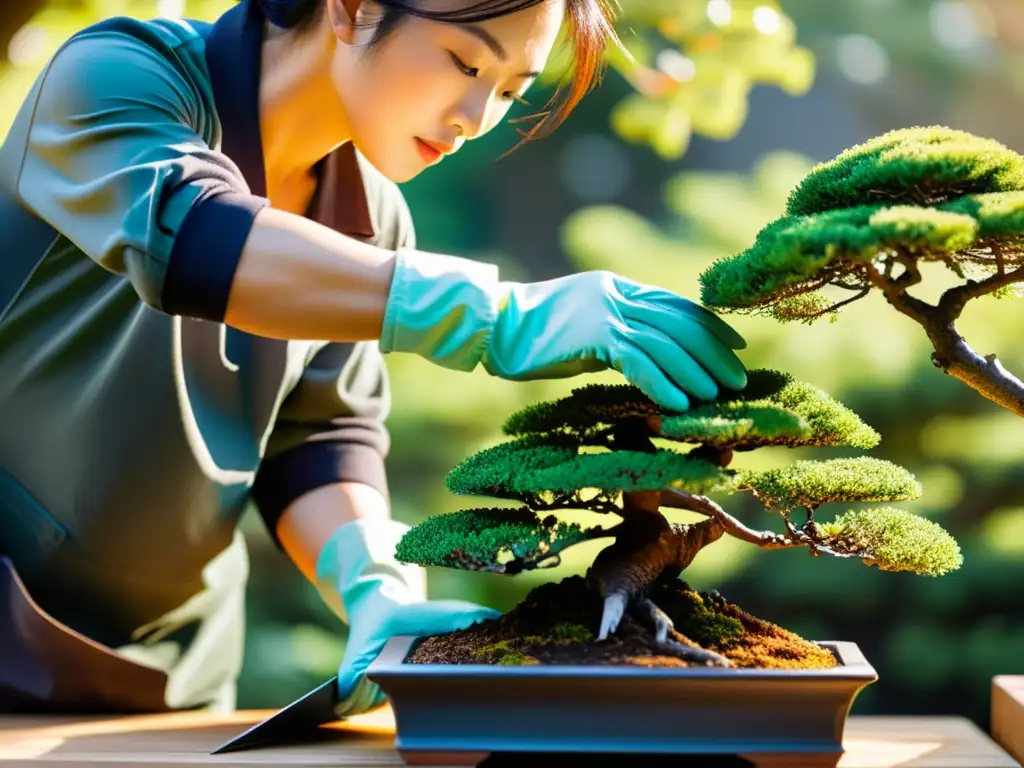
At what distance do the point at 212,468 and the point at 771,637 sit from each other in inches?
27.0

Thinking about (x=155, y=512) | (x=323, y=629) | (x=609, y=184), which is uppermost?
(x=609, y=184)

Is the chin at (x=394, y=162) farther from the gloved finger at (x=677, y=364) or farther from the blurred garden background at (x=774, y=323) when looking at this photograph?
the blurred garden background at (x=774, y=323)

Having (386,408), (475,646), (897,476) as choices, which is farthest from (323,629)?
(897,476)

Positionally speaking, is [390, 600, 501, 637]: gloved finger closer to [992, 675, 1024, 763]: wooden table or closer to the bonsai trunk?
the bonsai trunk

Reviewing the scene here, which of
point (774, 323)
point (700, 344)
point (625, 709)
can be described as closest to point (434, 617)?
point (625, 709)

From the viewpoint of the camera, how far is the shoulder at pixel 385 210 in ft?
4.74

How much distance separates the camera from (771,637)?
1.03 metres

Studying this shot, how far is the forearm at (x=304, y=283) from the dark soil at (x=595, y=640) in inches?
11.2

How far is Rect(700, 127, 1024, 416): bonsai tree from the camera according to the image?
Result: 0.88 m

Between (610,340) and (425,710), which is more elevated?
(610,340)

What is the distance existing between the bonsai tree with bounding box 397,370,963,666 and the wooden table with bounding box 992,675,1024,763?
0.73 ft

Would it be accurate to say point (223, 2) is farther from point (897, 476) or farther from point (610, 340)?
point (897, 476)

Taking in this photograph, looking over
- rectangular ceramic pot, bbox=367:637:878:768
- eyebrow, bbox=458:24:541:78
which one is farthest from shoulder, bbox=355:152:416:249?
rectangular ceramic pot, bbox=367:637:878:768

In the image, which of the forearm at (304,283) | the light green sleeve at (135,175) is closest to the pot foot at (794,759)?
the forearm at (304,283)
